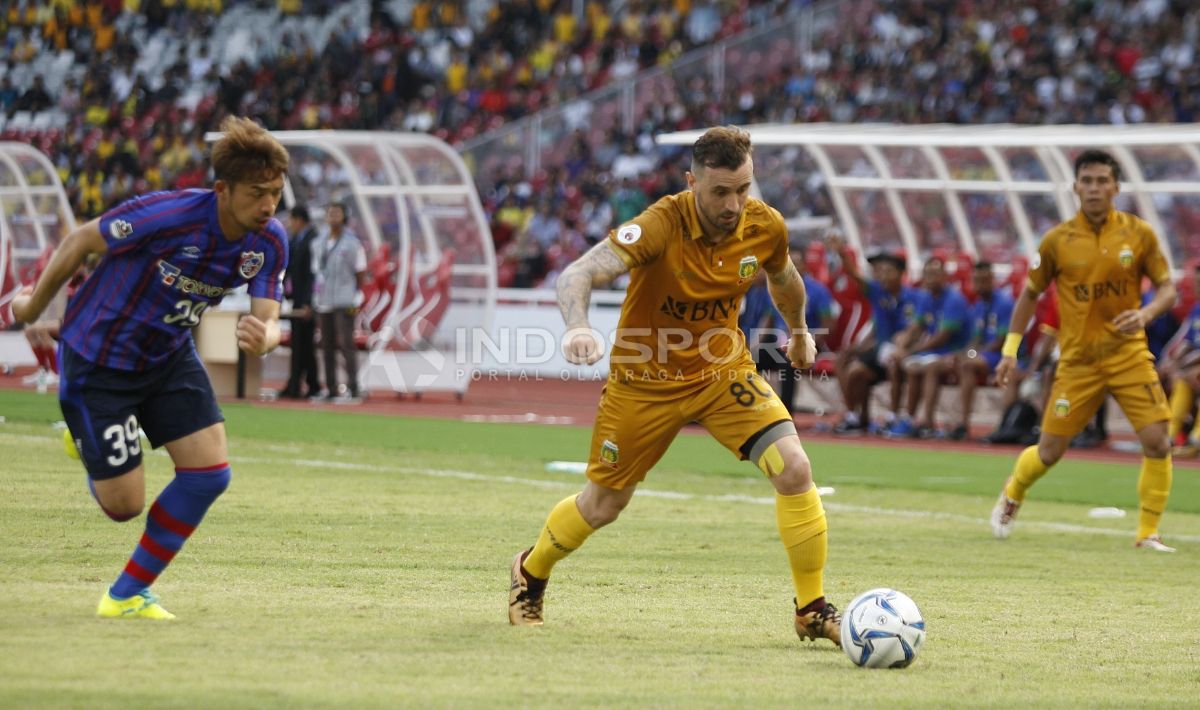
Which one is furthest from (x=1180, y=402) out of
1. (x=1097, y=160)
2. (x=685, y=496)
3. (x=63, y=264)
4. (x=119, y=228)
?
(x=63, y=264)

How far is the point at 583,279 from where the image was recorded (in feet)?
21.9

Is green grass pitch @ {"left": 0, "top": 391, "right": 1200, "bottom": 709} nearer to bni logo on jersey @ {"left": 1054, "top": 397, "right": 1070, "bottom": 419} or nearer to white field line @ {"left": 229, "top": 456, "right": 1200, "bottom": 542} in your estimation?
white field line @ {"left": 229, "top": 456, "right": 1200, "bottom": 542}

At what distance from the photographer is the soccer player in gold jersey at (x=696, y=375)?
7000 mm

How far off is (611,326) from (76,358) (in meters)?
19.7

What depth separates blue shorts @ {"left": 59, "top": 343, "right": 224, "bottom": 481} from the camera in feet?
22.3

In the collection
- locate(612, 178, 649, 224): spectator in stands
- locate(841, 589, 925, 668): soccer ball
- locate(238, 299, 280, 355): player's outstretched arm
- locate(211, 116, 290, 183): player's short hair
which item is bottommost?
locate(612, 178, 649, 224): spectator in stands

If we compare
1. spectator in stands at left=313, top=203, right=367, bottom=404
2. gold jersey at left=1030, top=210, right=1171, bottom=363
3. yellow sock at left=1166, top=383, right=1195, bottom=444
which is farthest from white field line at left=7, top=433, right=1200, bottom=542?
spectator in stands at left=313, top=203, right=367, bottom=404

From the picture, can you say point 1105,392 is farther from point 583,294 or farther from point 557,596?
point 583,294

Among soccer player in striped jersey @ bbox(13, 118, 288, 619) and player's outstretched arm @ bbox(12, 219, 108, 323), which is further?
soccer player in striped jersey @ bbox(13, 118, 288, 619)

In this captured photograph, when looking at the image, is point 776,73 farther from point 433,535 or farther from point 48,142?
point 433,535

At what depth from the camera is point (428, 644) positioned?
6.62 metres

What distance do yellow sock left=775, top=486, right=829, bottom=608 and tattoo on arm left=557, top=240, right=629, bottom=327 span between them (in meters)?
1.20

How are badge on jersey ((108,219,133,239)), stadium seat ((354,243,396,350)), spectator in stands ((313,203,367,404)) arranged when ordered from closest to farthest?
badge on jersey ((108,219,133,239))
spectator in stands ((313,203,367,404))
stadium seat ((354,243,396,350))

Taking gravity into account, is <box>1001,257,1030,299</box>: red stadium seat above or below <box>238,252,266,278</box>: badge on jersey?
below
